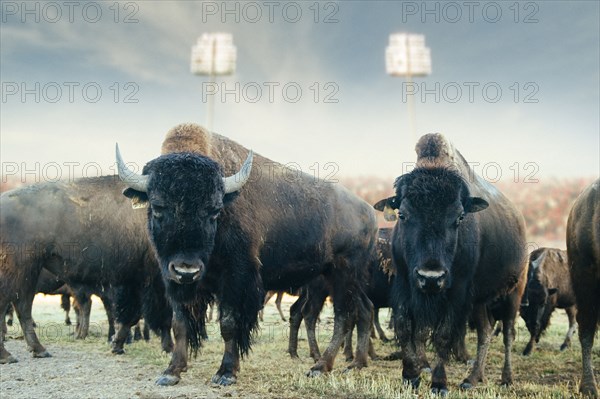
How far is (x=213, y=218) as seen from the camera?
6.66 meters

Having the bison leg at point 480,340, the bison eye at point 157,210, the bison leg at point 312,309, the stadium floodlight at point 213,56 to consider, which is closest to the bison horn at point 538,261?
the bison leg at point 312,309

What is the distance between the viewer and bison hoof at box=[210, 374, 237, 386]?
692cm

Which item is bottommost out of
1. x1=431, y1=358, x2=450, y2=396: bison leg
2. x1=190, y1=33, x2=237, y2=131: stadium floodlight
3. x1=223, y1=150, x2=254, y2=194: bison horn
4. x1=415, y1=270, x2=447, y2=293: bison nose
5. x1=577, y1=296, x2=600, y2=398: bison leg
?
x1=431, y1=358, x2=450, y2=396: bison leg

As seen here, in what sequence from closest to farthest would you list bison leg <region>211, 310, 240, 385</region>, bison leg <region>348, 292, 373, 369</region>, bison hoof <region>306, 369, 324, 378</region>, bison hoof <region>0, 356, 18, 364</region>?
1. bison leg <region>211, 310, 240, 385</region>
2. bison hoof <region>306, 369, 324, 378</region>
3. bison hoof <region>0, 356, 18, 364</region>
4. bison leg <region>348, 292, 373, 369</region>

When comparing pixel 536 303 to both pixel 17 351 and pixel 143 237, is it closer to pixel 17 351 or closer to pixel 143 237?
pixel 143 237

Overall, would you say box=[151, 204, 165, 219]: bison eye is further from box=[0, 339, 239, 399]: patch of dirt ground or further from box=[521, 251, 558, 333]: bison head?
box=[521, 251, 558, 333]: bison head

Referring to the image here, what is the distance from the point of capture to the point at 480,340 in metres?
7.90

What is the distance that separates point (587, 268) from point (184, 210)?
15.0 feet

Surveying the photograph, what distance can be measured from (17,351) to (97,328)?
522 cm

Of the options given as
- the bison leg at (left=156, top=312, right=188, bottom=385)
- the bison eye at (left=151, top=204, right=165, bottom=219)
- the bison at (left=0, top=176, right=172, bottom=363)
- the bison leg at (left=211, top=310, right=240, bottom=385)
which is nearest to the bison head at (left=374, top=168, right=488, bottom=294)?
the bison leg at (left=211, top=310, right=240, bottom=385)

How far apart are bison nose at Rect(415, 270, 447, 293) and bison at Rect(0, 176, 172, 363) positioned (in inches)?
196

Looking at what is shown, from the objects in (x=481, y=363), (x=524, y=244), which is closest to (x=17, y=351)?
(x=481, y=363)

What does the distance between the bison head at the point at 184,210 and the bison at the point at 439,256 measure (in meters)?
2.06

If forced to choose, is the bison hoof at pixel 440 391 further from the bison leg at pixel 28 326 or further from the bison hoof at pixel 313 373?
the bison leg at pixel 28 326
